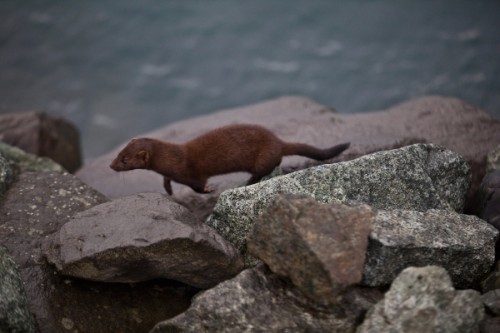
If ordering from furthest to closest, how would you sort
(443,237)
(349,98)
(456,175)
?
1. (349,98)
2. (456,175)
3. (443,237)

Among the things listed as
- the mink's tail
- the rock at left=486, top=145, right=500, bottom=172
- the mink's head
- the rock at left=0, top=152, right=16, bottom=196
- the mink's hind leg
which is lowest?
the mink's hind leg

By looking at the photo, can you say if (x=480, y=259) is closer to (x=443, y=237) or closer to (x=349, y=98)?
(x=443, y=237)

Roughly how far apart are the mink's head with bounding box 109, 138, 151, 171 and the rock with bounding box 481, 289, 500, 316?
311cm

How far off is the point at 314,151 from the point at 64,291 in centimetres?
243

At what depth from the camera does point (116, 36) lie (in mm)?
13203

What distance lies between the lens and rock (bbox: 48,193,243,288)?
4180 mm

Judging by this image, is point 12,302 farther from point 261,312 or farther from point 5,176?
point 5,176

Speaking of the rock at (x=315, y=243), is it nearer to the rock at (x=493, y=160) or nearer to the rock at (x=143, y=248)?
the rock at (x=143, y=248)

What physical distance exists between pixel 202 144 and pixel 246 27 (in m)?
7.67

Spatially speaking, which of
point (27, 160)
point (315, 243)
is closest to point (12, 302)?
point (315, 243)

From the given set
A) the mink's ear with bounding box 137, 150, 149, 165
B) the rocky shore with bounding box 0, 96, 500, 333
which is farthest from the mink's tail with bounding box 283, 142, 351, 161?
the mink's ear with bounding box 137, 150, 149, 165

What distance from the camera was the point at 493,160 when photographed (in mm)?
5637

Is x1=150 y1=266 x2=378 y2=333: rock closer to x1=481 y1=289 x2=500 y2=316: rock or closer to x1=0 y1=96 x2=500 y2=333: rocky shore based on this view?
x1=0 y1=96 x2=500 y2=333: rocky shore

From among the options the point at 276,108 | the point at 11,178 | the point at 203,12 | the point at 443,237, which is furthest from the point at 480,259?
the point at 203,12
